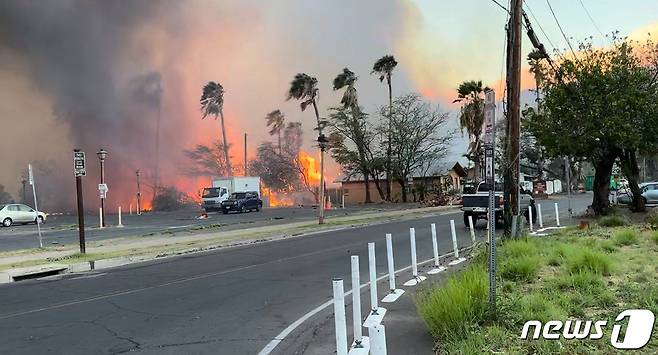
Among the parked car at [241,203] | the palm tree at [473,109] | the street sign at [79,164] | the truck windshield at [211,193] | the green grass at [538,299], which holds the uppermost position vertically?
the palm tree at [473,109]

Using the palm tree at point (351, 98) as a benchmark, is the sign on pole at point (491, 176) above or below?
below

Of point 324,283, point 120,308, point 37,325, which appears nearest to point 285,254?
point 324,283

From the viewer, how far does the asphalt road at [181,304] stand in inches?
262

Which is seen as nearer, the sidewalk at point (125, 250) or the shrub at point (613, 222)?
the sidewalk at point (125, 250)

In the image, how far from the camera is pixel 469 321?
19.4ft

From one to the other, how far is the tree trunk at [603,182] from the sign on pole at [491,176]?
684 inches

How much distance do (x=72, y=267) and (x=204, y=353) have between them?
1008 cm

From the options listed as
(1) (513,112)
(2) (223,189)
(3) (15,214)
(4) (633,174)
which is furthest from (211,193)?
(1) (513,112)

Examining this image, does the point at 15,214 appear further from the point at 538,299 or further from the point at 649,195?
the point at 649,195

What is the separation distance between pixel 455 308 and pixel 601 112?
16.7 meters

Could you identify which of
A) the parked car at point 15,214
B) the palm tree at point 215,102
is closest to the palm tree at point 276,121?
the palm tree at point 215,102

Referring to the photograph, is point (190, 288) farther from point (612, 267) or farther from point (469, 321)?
point (612, 267)

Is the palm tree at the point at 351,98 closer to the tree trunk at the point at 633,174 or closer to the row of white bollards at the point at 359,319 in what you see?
the tree trunk at the point at 633,174

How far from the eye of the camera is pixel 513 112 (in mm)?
15109
